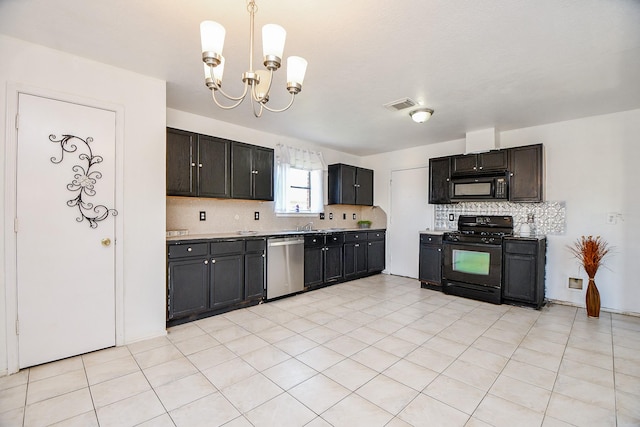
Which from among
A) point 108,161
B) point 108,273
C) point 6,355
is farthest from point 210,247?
point 6,355

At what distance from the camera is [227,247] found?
3.53 metres

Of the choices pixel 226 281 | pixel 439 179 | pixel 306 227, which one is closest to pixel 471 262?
pixel 439 179

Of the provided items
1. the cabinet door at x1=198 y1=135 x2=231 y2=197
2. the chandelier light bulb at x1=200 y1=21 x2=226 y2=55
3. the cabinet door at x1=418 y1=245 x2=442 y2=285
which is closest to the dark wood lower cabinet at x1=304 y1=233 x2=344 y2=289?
the cabinet door at x1=418 y1=245 x2=442 y2=285

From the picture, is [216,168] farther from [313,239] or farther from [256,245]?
[313,239]

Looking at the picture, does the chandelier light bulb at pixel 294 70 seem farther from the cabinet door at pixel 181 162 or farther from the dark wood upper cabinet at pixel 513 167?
the dark wood upper cabinet at pixel 513 167

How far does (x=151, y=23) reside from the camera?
2012 millimetres

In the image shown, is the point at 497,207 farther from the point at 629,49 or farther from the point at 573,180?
the point at 629,49

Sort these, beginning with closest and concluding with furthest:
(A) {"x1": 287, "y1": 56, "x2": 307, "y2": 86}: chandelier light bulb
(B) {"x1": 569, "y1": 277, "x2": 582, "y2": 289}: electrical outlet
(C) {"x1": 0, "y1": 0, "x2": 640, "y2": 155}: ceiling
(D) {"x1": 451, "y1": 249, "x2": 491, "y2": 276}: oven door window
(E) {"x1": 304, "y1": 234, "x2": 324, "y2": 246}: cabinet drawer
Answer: (A) {"x1": 287, "y1": 56, "x2": 307, "y2": 86}: chandelier light bulb, (C) {"x1": 0, "y1": 0, "x2": 640, "y2": 155}: ceiling, (B) {"x1": 569, "y1": 277, "x2": 582, "y2": 289}: electrical outlet, (D) {"x1": 451, "y1": 249, "x2": 491, "y2": 276}: oven door window, (E) {"x1": 304, "y1": 234, "x2": 324, "y2": 246}: cabinet drawer

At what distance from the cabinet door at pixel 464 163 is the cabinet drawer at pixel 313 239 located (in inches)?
94.7

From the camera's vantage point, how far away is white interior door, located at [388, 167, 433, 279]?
5.40 metres

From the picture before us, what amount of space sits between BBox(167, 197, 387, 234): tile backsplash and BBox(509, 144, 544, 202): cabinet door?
9.97 ft

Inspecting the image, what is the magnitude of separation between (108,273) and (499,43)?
3.80 metres

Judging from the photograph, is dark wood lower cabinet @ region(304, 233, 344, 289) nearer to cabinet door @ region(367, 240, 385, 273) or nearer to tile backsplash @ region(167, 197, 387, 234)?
tile backsplash @ region(167, 197, 387, 234)

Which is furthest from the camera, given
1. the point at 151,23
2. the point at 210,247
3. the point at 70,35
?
the point at 210,247
